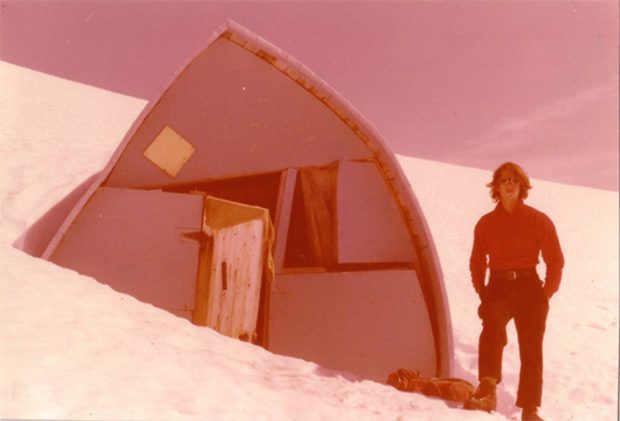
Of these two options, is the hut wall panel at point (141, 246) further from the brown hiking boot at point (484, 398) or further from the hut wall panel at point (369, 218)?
the brown hiking boot at point (484, 398)

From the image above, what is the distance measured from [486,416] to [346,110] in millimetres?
3364

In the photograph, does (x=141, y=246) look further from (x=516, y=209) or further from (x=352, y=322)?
(x=516, y=209)

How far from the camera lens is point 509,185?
14.1 feet

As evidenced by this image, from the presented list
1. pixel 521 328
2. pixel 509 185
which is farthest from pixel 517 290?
pixel 509 185

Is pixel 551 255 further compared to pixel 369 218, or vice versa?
pixel 369 218

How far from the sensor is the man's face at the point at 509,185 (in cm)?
429

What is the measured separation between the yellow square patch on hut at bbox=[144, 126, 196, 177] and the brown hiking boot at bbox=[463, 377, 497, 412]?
12.4ft

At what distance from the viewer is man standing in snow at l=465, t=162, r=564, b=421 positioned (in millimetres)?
4086

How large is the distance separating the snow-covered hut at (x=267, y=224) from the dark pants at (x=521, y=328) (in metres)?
1.88

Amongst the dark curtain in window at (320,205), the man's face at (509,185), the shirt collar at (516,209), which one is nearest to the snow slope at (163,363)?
the dark curtain in window at (320,205)

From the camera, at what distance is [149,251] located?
5.72m

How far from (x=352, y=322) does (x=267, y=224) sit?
136 centimetres

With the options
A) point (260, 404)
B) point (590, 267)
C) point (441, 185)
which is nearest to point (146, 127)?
point (260, 404)

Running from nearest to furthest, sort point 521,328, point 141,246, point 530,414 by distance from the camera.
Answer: point 530,414 → point 521,328 → point 141,246
